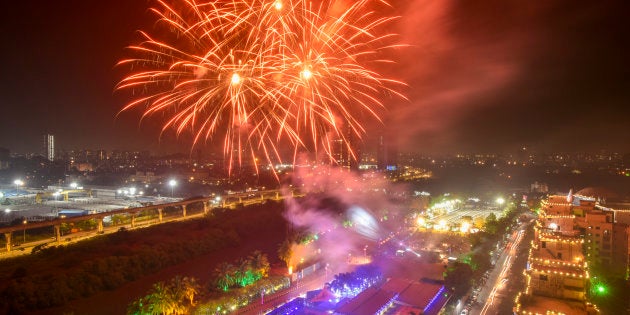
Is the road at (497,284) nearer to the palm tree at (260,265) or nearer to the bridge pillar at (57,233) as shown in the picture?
the palm tree at (260,265)

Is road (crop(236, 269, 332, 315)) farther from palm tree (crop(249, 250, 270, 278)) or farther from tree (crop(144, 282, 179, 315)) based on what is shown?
tree (crop(144, 282, 179, 315))

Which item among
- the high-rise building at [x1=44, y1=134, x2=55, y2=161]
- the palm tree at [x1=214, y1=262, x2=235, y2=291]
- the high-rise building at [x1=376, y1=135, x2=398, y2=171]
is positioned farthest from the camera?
the high-rise building at [x1=376, y1=135, x2=398, y2=171]

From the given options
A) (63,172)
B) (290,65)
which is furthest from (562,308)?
(63,172)

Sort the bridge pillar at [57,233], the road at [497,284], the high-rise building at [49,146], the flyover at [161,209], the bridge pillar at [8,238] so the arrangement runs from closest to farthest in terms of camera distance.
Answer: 1. the bridge pillar at [8,238]
2. the flyover at [161,209]
3. the bridge pillar at [57,233]
4. the road at [497,284]
5. the high-rise building at [49,146]

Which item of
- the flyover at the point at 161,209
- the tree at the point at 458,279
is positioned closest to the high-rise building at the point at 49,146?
the flyover at the point at 161,209

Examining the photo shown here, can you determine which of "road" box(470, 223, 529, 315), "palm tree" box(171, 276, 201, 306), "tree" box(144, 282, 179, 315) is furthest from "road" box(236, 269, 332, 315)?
"road" box(470, 223, 529, 315)

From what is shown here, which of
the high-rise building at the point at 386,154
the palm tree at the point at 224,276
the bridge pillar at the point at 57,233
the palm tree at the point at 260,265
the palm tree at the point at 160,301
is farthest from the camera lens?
the high-rise building at the point at 386,154

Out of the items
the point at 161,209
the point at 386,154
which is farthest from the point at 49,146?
the point at 386,154

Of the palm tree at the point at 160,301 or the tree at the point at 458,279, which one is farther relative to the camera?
the tree at the point at 458,279

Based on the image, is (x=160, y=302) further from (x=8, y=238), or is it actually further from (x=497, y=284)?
(x=497, y=284)

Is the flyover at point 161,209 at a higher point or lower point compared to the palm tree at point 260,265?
higher

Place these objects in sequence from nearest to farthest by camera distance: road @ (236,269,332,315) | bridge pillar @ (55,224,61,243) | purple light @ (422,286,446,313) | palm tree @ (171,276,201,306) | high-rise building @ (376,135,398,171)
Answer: palm tree @ (171,276,201,306), bridge pillar @ (55,224,61,243), road @ (236,269,332,315), purple light @ (422,286,446,313), high-rise building @ (376,135,398,171)
